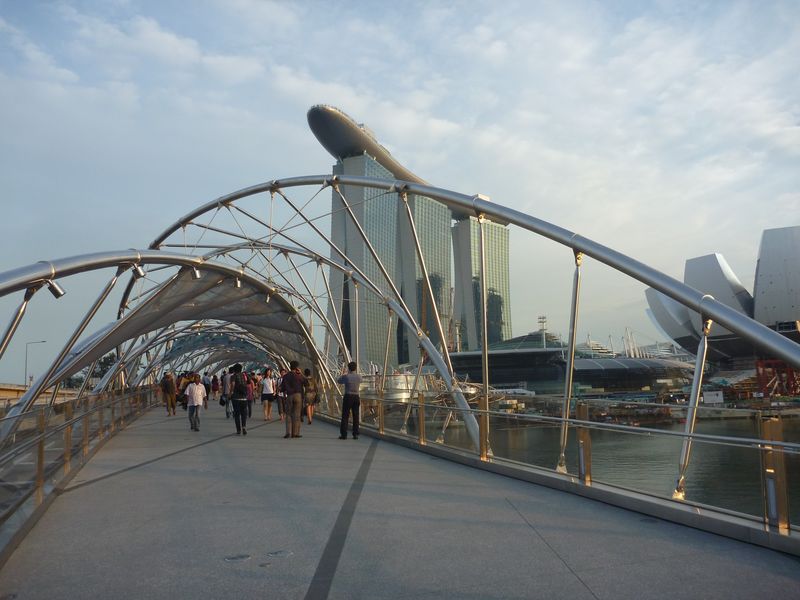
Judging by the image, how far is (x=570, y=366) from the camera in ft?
32.3

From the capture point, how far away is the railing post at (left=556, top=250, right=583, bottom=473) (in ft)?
26.1

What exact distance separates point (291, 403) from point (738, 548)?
11.0 metres

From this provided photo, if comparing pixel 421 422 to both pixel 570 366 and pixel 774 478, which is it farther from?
pixel 774 478

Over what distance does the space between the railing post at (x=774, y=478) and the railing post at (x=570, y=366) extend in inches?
110

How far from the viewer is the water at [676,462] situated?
17.5 ft

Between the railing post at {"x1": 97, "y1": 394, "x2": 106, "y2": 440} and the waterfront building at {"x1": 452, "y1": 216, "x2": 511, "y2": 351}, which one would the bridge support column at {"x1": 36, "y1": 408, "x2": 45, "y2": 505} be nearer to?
the railing post at {"x1": 97, "y1": 394, "x2": 106, "y2": 440}

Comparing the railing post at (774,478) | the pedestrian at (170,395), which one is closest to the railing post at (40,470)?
the railing post at (774,478)

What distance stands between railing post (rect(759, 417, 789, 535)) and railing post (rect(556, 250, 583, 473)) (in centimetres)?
280

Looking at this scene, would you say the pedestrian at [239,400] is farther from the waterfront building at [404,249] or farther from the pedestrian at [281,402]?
the waterfront building at [404,249]

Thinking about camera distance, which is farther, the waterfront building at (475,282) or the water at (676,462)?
the waterfront building at (475,282)

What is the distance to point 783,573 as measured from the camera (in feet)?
14.6

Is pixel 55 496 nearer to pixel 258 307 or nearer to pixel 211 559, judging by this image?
pixel 211 559

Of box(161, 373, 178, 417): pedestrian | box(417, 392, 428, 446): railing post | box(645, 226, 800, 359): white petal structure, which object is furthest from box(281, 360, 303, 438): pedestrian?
box(645, 226, 800, 359): white petal structure

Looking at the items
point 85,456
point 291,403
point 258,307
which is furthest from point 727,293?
point 85,456
